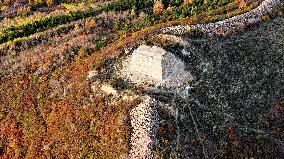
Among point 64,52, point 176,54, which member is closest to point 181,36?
point 176,54

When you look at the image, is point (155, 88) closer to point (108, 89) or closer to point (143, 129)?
point (108, 89)

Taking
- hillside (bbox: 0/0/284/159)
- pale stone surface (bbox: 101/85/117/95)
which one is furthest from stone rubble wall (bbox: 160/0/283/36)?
pale stone surface (bbox: 101/85/117/95)

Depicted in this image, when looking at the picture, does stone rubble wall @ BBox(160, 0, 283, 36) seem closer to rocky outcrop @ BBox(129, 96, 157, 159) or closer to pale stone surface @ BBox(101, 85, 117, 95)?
pale stone surface @ BBox(101, 85, 117, 95)

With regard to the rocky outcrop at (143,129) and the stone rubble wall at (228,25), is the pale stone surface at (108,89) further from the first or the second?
the stone rubble wall at (228,25)

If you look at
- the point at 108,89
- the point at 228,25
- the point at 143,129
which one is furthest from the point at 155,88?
the point at 228,25

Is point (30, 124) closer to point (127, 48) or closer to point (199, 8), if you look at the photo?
point (127, 48)
